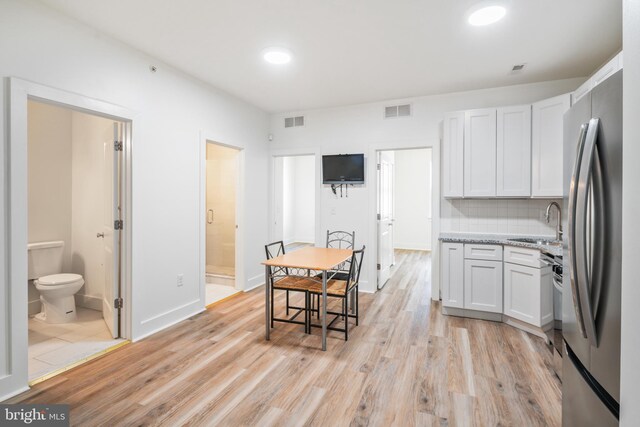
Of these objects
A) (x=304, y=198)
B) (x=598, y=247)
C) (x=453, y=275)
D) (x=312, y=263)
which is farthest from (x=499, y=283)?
(x=304, y=198)

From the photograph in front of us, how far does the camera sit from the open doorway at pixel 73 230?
3.03 m

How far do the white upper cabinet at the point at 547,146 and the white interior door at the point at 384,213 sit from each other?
1.93 m

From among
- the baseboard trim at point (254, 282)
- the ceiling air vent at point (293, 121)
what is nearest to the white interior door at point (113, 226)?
the baseboard trim at point (254, 282)

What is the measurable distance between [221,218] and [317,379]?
11.1ft

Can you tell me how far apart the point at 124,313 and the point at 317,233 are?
2.75 meters

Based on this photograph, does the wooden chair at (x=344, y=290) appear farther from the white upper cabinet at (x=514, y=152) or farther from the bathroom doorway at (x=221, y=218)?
the bathroom doorway at (x=221, y=218)

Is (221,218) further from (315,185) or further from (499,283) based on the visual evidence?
(499,283)

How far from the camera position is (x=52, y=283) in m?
3.20

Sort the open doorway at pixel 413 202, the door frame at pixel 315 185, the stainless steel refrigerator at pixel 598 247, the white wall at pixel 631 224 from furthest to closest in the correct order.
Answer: the open doorway at pixel 413 202, the door frame at pixel 315 185, the stainless steel refrigerator at pixel 598 247, the white wall at pixel 631 224

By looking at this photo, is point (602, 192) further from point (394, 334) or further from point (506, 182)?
point (506, 182)

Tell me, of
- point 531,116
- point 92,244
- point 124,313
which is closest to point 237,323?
point 124,313

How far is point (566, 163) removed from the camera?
1.46 meters

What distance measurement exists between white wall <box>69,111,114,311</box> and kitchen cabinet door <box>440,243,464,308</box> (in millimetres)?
4030

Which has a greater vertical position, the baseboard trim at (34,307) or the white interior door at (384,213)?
the white interior door at (384,213)
